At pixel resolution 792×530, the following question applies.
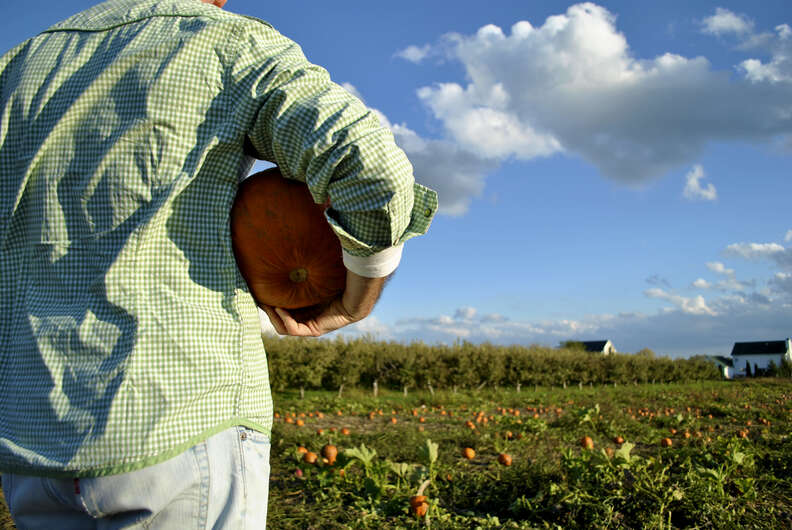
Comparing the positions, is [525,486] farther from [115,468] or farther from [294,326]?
[115,468]

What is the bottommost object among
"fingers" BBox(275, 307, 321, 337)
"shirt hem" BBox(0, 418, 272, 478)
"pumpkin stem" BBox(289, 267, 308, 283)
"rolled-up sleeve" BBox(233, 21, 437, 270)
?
"shirt hem" BBox(0, 418, 272, 478)

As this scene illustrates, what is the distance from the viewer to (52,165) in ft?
4.21

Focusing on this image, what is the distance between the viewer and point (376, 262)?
50.9 inches

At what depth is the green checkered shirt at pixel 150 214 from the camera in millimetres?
1129

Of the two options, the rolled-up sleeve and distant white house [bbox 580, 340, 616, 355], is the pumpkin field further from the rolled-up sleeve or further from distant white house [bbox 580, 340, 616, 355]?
distant white house [bbox 580, 340, 616, 355]

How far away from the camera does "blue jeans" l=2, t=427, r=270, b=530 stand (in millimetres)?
1114

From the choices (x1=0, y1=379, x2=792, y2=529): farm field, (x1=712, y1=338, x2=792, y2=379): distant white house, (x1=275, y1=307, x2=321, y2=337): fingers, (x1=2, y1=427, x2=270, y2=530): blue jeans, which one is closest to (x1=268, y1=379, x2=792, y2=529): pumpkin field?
(x1=0, y1=379, x2=792, y2=529): farm field

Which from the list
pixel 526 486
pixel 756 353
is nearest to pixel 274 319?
pixel 526 486

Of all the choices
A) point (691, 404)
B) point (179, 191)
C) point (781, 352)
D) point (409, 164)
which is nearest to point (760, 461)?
point (409, 164)

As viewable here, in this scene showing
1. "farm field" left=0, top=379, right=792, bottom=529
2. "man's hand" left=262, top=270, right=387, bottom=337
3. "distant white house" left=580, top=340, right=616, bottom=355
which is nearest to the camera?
"man's hand" left=262, top=270, right=387, bottom=337

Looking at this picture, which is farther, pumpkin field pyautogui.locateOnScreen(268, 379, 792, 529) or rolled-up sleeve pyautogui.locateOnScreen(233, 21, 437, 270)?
pumpkin field pyautogui.locateOnScreen(268, 379, 792, 529)

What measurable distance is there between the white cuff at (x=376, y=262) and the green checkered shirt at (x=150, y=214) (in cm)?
4

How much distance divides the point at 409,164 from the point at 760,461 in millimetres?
4537

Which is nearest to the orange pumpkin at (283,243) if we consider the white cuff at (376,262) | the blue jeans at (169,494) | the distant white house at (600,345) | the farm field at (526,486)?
the white cuff at (376,262)
